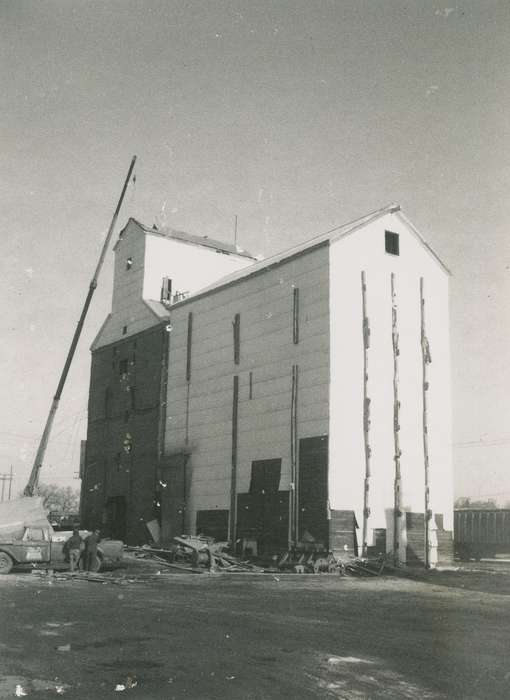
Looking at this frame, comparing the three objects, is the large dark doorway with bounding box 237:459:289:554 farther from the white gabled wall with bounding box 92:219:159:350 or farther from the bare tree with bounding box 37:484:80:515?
the bare tree with bounding box 37:484:80:515

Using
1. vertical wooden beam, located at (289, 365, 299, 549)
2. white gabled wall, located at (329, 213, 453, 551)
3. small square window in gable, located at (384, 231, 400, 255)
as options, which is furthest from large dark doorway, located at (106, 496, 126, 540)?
small square window in gable, located at (384, 231, 400, 255)

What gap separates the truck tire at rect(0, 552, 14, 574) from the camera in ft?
74.9

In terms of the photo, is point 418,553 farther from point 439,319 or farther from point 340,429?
point 439,319

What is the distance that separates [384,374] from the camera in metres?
31.6

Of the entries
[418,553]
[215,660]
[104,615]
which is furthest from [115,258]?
[215,660]

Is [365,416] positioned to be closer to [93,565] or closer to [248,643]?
[93,565]

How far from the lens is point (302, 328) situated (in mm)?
31953

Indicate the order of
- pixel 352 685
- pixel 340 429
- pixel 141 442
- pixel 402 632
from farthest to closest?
pixel 141 442 < pixel 340 429 < pixel 402 632 < pixel 352 685

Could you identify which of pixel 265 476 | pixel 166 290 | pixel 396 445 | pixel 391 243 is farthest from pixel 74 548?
pixel 166 290

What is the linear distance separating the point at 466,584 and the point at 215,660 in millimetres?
15994

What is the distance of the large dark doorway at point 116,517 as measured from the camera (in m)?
40.3

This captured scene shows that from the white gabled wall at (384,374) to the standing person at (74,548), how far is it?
9863 millimetres

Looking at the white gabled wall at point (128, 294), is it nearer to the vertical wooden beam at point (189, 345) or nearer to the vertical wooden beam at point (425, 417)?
the vertical wooden beam at point (189, 345)

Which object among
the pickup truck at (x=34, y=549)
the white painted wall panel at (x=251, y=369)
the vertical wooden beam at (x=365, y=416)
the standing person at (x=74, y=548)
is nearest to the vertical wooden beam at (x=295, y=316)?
the white painted wall panel at (x=251, y=369)
